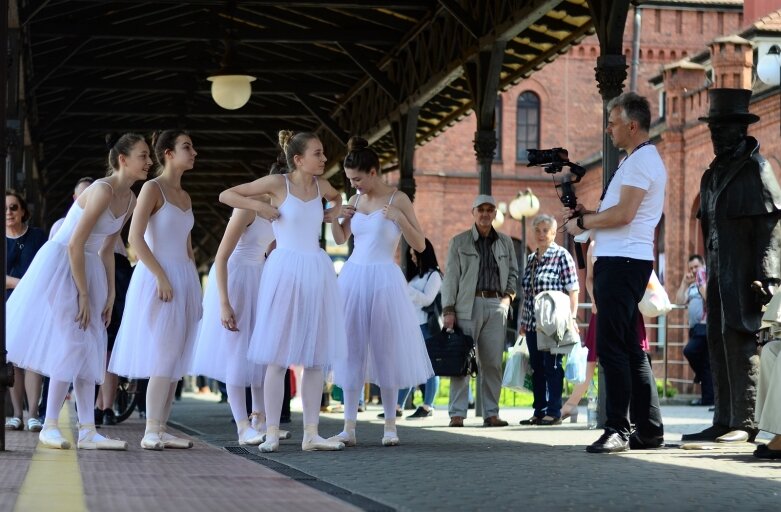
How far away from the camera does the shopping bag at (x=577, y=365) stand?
1391 centimetres

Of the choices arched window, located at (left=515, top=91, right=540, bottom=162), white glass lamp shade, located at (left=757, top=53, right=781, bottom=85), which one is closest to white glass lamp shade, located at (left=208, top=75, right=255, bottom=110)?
white glass lamp shade, located at (left=757, top=53, right=781, bottom=85)

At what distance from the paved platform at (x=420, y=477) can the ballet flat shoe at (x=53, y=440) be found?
0.12 meters

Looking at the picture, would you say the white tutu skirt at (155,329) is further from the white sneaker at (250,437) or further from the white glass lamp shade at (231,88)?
the white glass lamp shade at (231,88)

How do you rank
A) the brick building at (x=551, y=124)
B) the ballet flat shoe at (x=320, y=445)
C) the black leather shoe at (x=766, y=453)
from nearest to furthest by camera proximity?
the black leather shoe at (x=766, y=453)
the ballet flat shoe at (x=320, y=445)
the brick building at (x=551, y=124)

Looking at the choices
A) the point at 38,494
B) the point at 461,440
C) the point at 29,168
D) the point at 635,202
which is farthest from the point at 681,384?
the point at 38,494

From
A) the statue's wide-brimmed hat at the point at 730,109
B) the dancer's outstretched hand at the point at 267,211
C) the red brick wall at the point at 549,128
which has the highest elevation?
the red brick wall at the point at 549,128

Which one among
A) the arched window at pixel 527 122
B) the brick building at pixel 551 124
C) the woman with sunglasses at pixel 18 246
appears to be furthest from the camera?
the arched window at pixel 527 122

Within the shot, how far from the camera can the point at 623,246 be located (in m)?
8.69

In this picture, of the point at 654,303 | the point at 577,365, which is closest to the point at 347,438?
the point at 654,303

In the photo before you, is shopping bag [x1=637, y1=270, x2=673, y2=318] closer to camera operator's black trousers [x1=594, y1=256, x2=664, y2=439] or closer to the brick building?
camera operator's black trousers [x1=594, y1=256, x2=664, y2=439]

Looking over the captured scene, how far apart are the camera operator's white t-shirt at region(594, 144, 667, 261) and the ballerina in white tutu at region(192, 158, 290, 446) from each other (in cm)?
220

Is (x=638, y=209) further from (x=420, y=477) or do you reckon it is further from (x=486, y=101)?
(x=486, y=101)

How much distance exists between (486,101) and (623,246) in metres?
7.18

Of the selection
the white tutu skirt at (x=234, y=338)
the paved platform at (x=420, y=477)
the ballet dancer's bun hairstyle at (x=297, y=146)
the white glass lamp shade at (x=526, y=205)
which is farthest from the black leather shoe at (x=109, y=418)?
the white glass lamp shade at (x=526, y=205)
